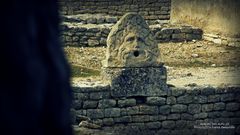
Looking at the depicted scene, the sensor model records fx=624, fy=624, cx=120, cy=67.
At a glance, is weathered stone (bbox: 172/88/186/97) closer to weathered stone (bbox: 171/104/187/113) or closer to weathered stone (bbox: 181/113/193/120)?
weathered stone (bbox: 171/104/187/113)

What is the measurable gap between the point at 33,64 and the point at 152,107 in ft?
19.1

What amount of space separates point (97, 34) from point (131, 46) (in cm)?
574

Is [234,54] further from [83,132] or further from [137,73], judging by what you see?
[83,132]

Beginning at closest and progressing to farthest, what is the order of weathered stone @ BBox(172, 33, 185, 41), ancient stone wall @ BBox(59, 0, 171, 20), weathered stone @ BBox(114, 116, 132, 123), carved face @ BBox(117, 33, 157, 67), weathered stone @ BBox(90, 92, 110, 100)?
weathered stone @ BBox(90, 92, 110, 100), weathered stone @ BBox(114, 116, 132, 123), carved face @ BBox(117, 33, 157, 67), weathered stone @ BBox(172, 33, 185, 41), ancient stone wall @ BBox(59, 0, 171, 20)

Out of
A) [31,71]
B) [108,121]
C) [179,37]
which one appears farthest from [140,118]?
[179,37]

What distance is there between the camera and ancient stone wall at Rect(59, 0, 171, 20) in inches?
687

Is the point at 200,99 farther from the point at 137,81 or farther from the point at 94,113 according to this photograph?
the point at 94,113

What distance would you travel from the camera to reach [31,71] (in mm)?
973

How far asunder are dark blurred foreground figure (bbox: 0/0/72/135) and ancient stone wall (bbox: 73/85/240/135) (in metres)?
5.54

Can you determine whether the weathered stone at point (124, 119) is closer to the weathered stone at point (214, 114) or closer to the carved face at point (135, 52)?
the carved face at point (135, 52)

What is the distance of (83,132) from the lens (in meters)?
6.32

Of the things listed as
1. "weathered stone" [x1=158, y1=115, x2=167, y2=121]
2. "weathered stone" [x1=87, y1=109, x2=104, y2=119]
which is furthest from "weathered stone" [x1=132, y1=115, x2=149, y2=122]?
"weathered stone" [x1=87, y1=109, x2=104, y2=119]

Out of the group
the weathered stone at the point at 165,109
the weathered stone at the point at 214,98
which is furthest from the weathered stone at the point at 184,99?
the weathered stone at the point at 214,98

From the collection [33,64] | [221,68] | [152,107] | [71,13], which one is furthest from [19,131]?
[71,13]
